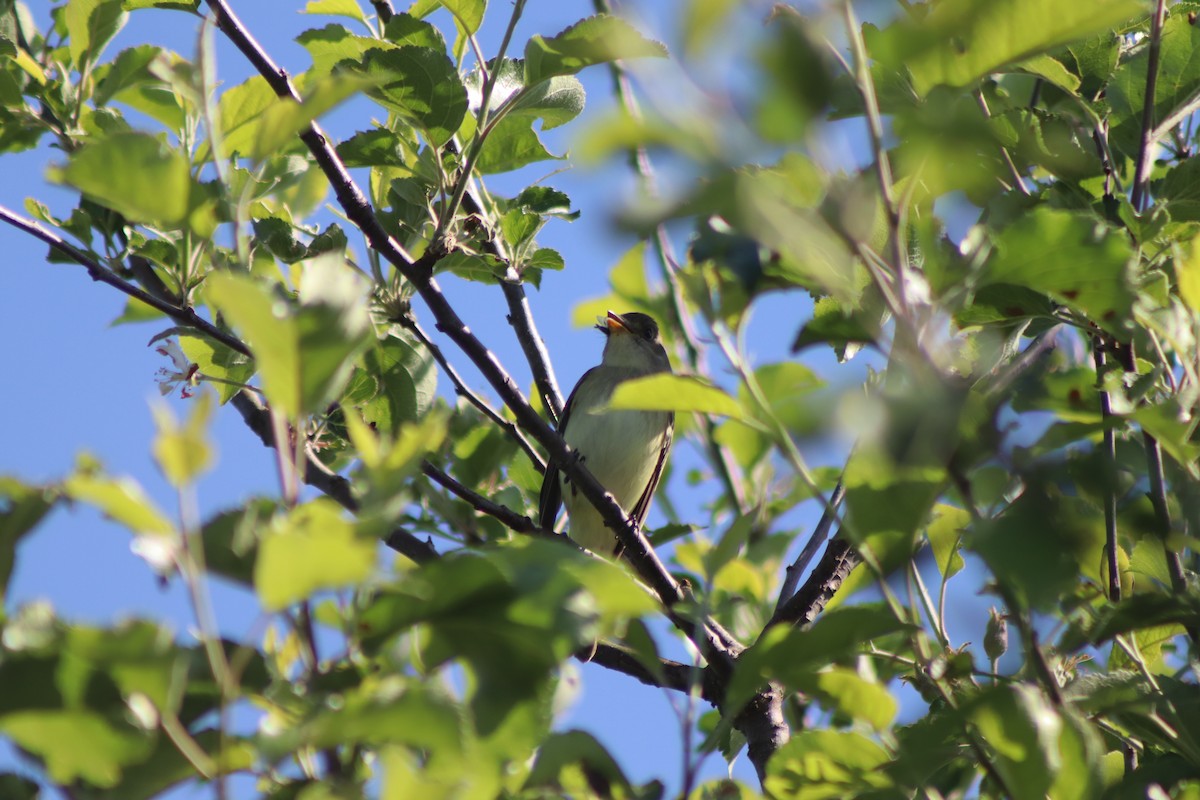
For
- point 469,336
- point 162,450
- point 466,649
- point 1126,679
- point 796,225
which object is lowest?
point 1126,679

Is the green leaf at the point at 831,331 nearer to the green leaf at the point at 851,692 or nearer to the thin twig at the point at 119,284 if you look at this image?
the green leaf at the point at 851,692

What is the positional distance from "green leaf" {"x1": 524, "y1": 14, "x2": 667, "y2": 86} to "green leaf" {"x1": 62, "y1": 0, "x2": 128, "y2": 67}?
1.14m

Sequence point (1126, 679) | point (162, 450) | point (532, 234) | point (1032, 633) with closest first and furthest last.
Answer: point (162, 450), point (1032, 633), point (1126, 679), point (532, 234)

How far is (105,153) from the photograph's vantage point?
64.8 inches

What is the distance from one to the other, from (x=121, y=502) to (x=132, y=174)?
0.54 metres

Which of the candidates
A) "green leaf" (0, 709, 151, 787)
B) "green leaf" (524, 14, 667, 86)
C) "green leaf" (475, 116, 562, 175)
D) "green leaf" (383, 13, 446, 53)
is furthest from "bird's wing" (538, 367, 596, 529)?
"green leaf" (0, 709, 151, 787)

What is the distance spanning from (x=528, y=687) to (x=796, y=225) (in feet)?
2.26

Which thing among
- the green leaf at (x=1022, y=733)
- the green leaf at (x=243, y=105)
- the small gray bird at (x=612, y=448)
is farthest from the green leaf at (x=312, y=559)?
the small gray bird at (x=612, y=448)

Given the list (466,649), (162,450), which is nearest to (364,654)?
(466,649)

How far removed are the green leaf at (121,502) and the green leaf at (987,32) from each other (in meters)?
1.03

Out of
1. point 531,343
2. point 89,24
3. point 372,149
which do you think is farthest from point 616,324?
point 89,24

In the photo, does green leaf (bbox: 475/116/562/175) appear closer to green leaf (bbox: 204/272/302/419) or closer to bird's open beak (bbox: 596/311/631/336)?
green leaf (bbox: 204/272/302/419)

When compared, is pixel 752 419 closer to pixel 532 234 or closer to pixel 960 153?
pixel 960 153

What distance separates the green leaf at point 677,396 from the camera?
1819 millimetres
